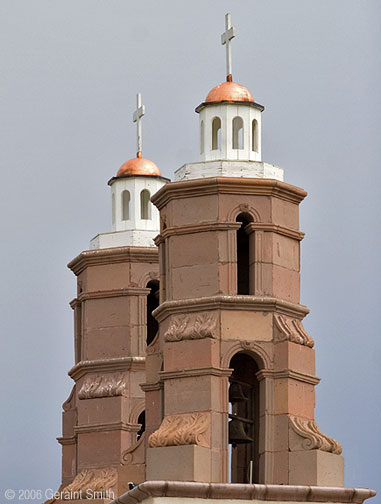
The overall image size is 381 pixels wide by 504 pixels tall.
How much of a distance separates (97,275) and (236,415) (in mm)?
12254

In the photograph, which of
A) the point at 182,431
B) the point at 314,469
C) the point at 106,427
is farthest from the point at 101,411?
the point at 314,469

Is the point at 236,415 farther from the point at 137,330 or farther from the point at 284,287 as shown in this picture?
the point at 137,330

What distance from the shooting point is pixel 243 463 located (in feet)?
183

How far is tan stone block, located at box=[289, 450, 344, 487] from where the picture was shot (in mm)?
53031

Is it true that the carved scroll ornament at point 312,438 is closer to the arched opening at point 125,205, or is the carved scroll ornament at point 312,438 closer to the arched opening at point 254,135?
the arched opening at point 254,135

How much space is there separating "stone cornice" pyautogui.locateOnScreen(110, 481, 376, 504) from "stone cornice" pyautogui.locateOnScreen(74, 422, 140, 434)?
475 inches

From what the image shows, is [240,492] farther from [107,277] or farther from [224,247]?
[107,277]

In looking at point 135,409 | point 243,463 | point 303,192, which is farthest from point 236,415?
point 135,409

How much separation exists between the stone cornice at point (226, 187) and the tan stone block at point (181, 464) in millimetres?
5933

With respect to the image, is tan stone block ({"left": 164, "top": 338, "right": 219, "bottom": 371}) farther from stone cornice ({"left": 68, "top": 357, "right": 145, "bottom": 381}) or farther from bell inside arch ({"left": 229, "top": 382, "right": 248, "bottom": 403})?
stone cornice ({"left": 68, "top": 357, "right": 145, "bottom": 381})

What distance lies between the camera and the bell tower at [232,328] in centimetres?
5334

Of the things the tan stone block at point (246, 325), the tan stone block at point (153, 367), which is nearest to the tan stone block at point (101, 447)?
the tan stone block at point (153, 367)

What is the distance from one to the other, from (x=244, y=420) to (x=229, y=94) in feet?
24.6

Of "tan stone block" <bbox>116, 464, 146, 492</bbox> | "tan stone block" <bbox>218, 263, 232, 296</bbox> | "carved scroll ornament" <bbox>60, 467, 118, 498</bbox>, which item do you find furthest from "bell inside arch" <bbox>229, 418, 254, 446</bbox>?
"carved scroll ornament" <bbox>60, 467, 118, 498</bbox>
